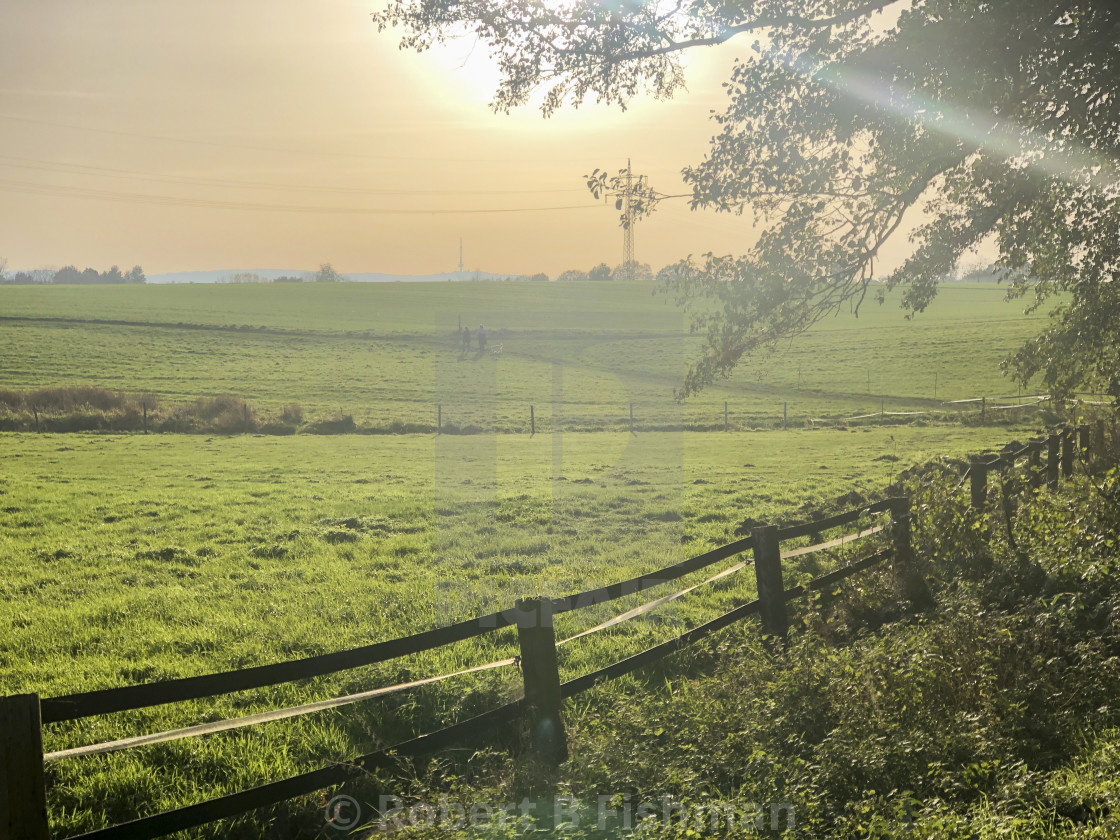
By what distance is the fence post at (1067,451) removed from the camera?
44.3ft

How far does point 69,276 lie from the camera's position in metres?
146

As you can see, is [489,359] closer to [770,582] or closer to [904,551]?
[904,551]

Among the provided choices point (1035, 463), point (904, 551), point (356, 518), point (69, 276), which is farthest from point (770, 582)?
point (69, 276)

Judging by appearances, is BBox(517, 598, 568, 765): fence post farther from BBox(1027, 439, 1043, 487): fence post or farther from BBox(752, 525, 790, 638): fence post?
BBox(1027, 439, 1043, 487): fence post

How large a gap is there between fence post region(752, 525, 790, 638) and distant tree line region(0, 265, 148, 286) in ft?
528

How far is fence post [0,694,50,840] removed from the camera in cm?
335

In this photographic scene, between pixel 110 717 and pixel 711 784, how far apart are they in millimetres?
4701

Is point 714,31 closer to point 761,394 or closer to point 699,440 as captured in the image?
point 699,440

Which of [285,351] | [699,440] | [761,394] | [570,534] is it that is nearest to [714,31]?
[570,534]

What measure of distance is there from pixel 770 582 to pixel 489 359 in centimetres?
5414

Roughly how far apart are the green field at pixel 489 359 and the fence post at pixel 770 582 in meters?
20.7

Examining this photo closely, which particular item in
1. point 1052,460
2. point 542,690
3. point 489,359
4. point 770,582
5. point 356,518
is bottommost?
point 356,518

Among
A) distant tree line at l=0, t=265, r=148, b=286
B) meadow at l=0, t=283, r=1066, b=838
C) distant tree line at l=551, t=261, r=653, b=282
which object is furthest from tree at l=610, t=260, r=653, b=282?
distant tree line at l=0, t=265, r=148, b=286

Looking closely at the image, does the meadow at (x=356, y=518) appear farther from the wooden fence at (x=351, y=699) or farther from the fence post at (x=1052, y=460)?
the fence post at (x=1052, y=460)
